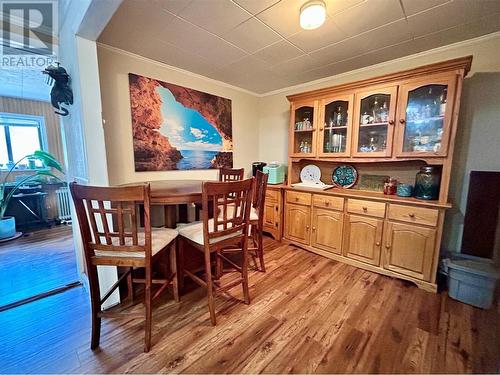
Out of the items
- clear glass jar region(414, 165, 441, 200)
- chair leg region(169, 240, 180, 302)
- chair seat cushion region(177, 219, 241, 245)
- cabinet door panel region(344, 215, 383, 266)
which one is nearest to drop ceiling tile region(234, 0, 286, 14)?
chair seat cushion region(177, 219, 241, 245)

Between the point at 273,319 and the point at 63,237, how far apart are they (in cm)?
347

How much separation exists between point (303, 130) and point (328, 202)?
1.05 m

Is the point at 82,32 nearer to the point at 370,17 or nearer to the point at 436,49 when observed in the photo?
the point at 370,17

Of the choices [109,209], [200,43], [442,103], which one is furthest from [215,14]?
[442,103]

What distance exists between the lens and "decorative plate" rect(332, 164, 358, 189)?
2.66 meters

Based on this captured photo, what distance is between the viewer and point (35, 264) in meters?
2.35

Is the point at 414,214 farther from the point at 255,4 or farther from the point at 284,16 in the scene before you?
the point at 255,4

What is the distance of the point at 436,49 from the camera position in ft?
6.96

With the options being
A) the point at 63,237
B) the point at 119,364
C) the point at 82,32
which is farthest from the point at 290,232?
the point at 63,237

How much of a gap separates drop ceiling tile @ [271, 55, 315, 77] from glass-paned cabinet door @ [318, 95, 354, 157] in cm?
48

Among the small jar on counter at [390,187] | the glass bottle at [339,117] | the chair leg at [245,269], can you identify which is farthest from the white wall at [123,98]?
the small jar on counter at [390,187]

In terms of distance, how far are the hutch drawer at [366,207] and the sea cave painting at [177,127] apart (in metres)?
1.88

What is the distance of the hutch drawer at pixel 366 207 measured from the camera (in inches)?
83.5

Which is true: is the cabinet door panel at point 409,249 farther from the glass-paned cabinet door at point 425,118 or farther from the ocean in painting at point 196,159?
the ocean in painting at point 196,159
